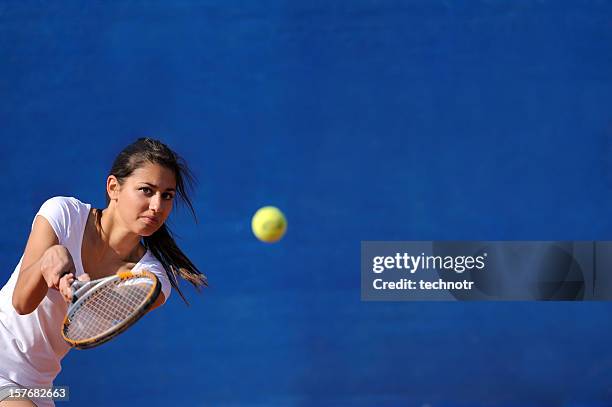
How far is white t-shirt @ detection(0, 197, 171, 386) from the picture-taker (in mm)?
2408

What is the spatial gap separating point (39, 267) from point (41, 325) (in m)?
0.27

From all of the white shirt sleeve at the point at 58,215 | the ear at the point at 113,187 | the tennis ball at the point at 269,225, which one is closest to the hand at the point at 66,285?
the white shirt sleeve at the point at 58,215

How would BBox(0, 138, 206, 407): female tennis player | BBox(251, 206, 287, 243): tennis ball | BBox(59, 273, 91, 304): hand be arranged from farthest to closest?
BBox(251, 206, 287, 243): tennis ball, BBox(0, 138, 206, 407): female tennis player, BBox(59, 273, 91, 304): hand

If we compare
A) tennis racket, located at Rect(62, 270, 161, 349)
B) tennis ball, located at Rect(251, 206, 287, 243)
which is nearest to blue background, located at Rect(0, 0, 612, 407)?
tennis ball, located at Rect(251, 206, 287, 243)

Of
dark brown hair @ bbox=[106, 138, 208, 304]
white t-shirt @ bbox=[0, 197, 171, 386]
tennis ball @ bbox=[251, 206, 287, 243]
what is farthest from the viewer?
tennis ball @ bbox=[251, 206, 287, 243]

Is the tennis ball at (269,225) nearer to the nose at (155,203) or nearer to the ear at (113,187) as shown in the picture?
the ear at (113,187)

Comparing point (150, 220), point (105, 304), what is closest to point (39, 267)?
point (105, 304)

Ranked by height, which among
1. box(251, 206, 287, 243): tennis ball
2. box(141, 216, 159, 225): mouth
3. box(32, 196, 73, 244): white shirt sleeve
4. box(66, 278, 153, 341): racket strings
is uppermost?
box(251, 206, 287, 243): tennis ball

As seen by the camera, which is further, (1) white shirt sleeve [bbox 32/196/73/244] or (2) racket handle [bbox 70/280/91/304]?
(1) white shirt sleeve [bbox 32/196/73/244]

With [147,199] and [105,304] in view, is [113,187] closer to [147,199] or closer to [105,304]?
[147,199]

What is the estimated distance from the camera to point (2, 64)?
439 centimetres

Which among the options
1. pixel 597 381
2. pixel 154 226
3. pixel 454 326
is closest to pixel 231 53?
pixel 454 326

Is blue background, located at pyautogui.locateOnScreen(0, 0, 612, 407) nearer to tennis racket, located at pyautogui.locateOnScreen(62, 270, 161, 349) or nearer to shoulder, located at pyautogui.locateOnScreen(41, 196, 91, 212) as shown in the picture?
shoulder, located at pyautogui.locateOnScreen(41, 196, 91, 212)

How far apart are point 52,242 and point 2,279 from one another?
2136mm
